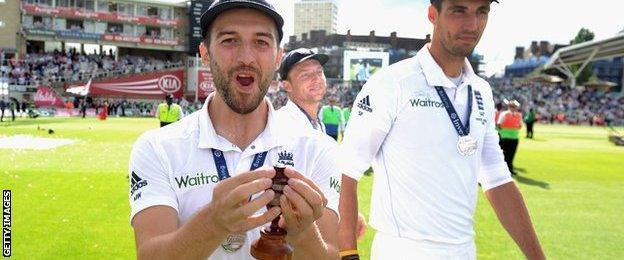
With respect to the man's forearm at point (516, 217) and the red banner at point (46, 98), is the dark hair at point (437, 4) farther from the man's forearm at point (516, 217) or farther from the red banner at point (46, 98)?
the red banner at point (46, 98)

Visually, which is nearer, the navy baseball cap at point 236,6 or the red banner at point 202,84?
the navy baseball cap at point 236,6

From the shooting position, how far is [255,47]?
7.01 ft

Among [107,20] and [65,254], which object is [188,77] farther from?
[65,254]

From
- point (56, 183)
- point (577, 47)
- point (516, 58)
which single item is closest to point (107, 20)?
point (577, 47)

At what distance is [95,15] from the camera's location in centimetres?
6731

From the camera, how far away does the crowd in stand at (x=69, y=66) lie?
57188 mm

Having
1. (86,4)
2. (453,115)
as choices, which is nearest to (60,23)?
(86,4)

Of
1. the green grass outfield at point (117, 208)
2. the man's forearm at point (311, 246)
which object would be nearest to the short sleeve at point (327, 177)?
the man's forearm at point (311, 246)

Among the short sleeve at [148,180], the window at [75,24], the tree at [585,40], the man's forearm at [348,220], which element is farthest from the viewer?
the tree at [585,40]

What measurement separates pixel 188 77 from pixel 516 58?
8797 cm

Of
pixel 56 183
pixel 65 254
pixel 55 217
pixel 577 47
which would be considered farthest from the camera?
pixel 577 47

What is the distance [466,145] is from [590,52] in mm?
63102

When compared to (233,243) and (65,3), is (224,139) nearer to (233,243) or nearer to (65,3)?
(233,243)

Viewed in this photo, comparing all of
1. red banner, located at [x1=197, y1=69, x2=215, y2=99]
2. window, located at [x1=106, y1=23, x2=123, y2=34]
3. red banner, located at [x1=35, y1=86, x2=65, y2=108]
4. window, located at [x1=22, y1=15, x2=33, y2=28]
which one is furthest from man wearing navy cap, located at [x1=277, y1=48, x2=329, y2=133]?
window, located at [x1=106, y1=23, x2=123, y2=34]
